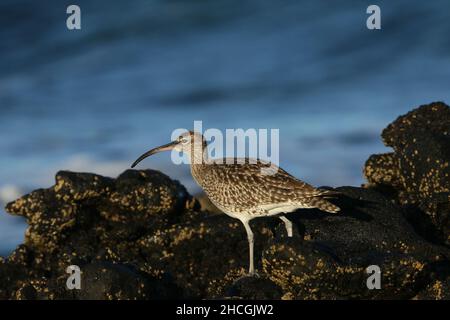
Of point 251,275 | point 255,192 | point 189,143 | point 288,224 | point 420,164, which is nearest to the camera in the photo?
point 251,275

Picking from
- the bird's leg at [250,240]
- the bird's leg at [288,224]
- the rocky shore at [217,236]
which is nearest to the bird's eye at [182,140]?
the rocky shore at [217,236]

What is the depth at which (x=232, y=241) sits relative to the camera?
18359 millimetres

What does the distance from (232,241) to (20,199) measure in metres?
4.69

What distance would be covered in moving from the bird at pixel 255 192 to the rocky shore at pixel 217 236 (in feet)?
2.15

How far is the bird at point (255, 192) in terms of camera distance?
1692cm

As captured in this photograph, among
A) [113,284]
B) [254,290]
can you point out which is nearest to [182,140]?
[113,284]

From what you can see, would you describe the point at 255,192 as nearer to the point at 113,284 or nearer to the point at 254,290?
the point at 254,290

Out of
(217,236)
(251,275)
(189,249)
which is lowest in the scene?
(251,275)

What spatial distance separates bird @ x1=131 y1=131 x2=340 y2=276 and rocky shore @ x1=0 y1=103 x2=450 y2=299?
0.66 meters

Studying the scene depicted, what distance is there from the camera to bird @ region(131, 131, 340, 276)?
1692cm

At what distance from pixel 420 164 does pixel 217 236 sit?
14.2ft

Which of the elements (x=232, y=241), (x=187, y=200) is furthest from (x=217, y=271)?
(x=187, y=200)

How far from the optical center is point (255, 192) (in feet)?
56.1
